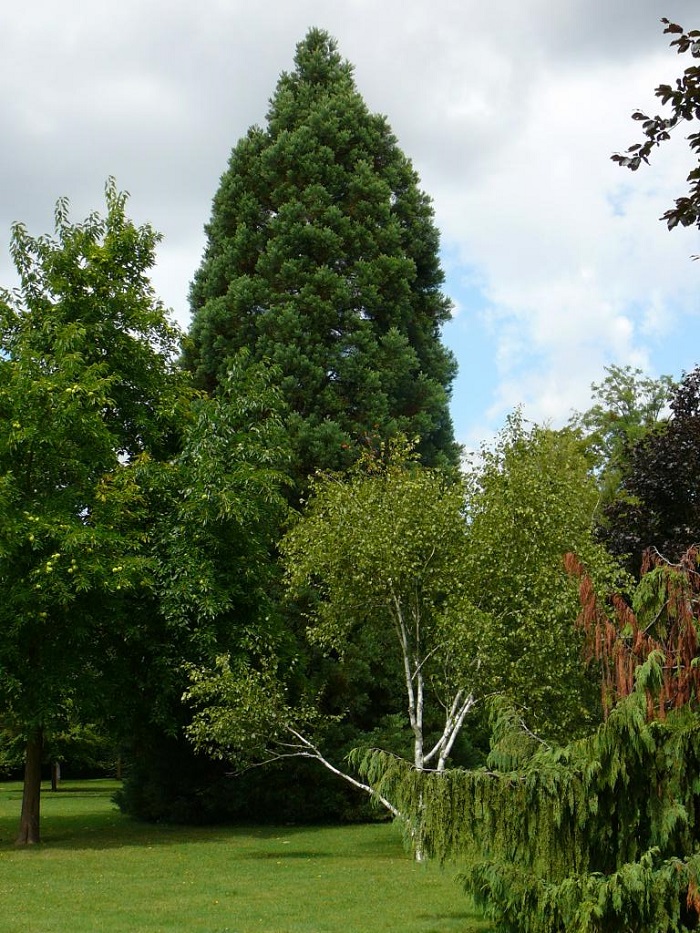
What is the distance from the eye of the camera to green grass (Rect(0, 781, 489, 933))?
1099 centimetres

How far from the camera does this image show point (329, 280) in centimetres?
2541

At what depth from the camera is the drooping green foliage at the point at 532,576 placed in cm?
1545

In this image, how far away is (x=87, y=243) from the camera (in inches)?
853

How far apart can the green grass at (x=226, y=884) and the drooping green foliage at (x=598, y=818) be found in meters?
2.72

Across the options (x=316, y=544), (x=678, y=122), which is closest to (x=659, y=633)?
(x=678, y=122)

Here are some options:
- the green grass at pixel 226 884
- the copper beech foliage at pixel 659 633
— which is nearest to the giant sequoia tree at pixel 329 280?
the green grass at pixel 226 884

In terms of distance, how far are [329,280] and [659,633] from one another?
18388 mm

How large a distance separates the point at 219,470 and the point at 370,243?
9.33 meters

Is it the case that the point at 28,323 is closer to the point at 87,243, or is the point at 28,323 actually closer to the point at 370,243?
the point at 87,243

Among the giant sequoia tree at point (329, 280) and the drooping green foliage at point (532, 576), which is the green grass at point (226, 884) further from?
the giant sequoia tree at point (329, 280)

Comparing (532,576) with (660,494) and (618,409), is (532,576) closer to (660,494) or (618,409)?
(660,494)

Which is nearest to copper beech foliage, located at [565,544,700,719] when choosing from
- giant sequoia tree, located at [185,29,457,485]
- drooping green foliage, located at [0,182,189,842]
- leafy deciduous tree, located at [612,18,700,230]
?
leafy deciduous tree, located at [612,18,700,230]

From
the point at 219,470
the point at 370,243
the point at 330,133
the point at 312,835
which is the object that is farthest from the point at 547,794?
the point at 330,133

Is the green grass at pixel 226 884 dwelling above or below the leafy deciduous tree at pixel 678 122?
below
